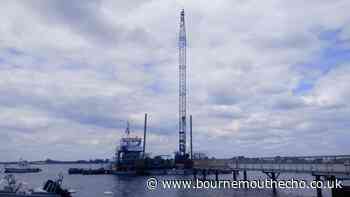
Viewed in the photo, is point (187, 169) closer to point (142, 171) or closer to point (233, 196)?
point (142, 171)

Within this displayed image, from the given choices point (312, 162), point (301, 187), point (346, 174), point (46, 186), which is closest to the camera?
point (46, 186)

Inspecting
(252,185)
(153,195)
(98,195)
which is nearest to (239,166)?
(252,185)

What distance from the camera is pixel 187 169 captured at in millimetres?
192000

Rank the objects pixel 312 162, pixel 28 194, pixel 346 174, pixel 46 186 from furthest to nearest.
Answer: pixel 312 162 < pixel 346 174 < pixel 46 186 < pixel 28 194

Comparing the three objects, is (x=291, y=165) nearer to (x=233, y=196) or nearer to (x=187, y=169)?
(x=233, y=196)

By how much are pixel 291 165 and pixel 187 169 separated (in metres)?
124

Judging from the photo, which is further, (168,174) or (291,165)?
(168,174)

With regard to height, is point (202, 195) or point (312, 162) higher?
point (312, 162)

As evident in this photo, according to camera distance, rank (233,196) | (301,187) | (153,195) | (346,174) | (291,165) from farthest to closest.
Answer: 1. (301,187)
2. (153,195)
3. (233,196)
4. (291,165)
5. (346,174)

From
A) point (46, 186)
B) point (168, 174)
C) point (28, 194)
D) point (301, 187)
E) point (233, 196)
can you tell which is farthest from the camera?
point (168, 174)

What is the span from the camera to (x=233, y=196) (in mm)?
78062

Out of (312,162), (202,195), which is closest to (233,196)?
(202,195)

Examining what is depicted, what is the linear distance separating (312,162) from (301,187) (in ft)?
104

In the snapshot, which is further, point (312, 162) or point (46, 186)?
point (312, 162)
